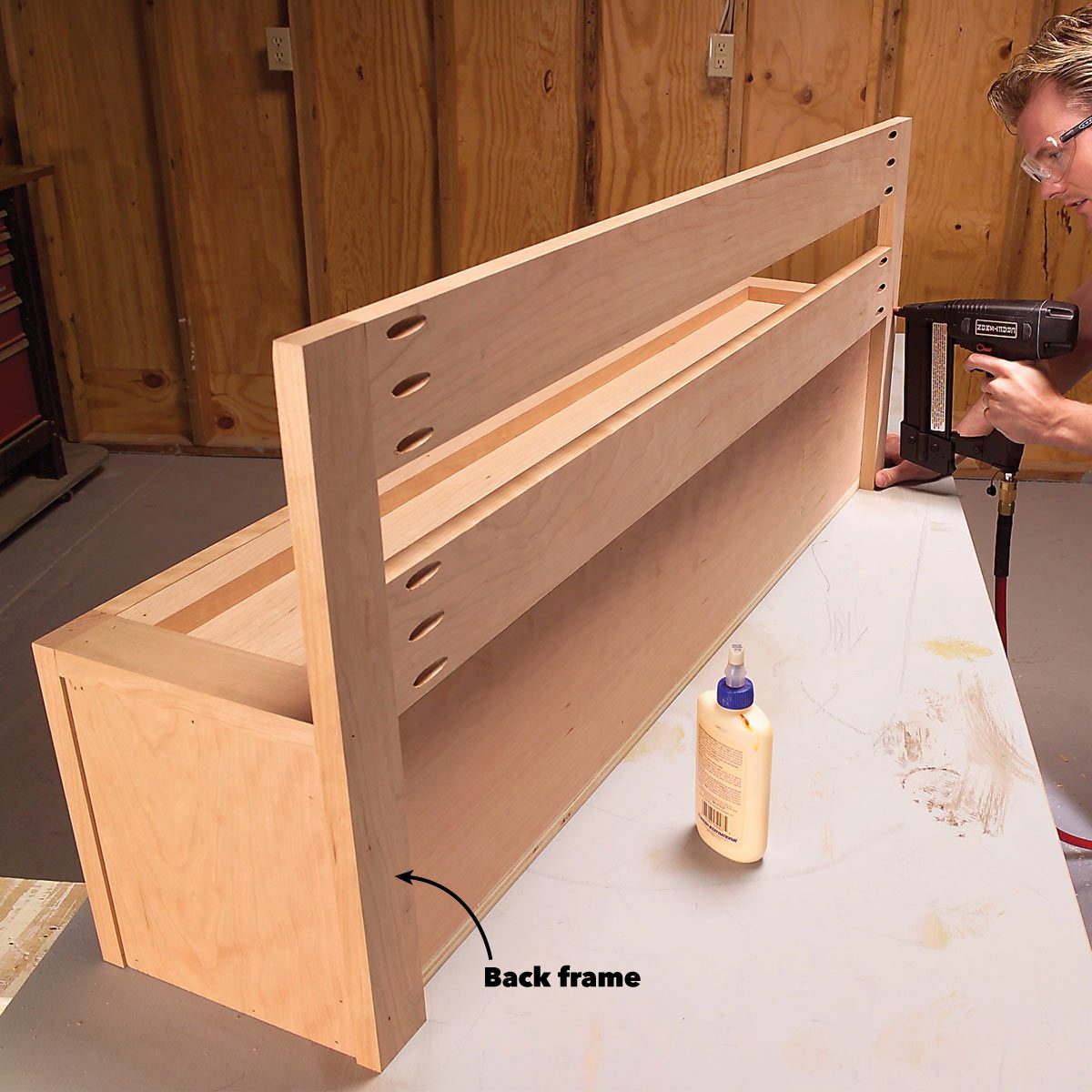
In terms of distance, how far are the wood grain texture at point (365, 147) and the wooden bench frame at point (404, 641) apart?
235cm

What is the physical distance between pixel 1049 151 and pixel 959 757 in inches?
38.4

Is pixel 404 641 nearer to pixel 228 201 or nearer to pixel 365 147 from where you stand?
pixel 365 147

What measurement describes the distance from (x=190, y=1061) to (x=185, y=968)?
0.29ft

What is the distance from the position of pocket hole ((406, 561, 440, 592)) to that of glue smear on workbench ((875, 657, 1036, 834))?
0.67 m

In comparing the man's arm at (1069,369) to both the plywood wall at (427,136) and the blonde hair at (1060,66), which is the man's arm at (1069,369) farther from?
the plywood wall at (427,136)

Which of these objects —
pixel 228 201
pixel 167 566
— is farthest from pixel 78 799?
pixel 228 201

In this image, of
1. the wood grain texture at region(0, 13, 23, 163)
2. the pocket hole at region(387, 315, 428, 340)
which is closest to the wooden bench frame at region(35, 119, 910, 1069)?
the pocket hole at region(387, 315, 428, 340)

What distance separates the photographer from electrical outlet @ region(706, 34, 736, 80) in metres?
3.21

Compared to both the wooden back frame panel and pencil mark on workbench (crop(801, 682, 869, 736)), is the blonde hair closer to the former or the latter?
the wooden back frame panel

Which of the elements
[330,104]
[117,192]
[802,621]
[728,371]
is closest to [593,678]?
[728,371]

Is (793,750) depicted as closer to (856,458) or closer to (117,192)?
(856,458)

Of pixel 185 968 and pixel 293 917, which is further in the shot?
pixel 185 968

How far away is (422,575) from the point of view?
0.80 m

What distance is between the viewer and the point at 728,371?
50.1 inches
